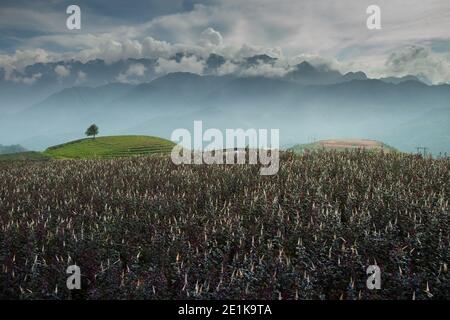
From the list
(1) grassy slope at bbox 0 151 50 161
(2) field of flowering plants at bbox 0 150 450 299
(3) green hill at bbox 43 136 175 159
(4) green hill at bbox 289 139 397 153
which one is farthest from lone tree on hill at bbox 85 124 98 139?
(2) field of flowering plants at bbox 0 150 450 299

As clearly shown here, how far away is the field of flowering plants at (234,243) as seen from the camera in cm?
882

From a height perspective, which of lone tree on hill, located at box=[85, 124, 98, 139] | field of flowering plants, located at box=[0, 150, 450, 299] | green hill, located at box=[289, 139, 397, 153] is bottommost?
field of flowering plants, located at box=[0, 150, 450, 299]

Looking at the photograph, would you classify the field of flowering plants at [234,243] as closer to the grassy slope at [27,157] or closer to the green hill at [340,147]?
the green hill at [340,147]

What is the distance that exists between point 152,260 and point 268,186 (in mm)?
7779

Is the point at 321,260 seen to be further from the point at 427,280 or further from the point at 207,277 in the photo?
the point at 207,277

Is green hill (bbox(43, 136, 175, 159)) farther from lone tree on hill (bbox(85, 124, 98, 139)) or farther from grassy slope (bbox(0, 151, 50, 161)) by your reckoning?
grassy slope (bbox(0, 151, 50, 161))

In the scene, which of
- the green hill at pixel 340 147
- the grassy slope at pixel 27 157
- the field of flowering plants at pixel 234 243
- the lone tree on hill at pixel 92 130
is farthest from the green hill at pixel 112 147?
the field of flowering plants at pixel 234 243

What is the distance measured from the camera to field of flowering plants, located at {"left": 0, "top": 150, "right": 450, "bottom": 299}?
882 centimetres

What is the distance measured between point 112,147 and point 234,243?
194 ft

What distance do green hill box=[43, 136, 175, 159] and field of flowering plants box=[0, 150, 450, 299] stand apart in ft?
141

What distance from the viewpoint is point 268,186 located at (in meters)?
17.0

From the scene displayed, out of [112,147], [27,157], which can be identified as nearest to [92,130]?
[112,147]
